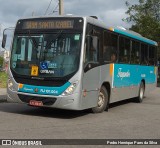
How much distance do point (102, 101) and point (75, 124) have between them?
263 centimetres

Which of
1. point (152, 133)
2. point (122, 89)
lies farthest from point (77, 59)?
point (122, 89)

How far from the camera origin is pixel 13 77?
37.7 feet

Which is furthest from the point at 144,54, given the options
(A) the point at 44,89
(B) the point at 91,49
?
(A) the point at 44,89

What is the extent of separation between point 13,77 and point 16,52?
0.78 m

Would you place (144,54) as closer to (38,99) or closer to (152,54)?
(152,54)

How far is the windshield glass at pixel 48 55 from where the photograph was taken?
10.8m

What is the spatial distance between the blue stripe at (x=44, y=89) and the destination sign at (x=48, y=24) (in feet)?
5.60

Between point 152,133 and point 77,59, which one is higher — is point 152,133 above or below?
below

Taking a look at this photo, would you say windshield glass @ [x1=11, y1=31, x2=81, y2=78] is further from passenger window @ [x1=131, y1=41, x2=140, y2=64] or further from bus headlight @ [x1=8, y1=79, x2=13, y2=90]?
passenger window @ [x1=131, y1=41, x2=140, y2=64]

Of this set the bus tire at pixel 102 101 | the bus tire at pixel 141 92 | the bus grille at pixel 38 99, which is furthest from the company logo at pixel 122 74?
the bus grille at pixel 38 99

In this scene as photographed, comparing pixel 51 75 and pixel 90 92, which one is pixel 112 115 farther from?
pixel 51 75

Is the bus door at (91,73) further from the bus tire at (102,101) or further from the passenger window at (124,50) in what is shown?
the passenger window at (124,50)

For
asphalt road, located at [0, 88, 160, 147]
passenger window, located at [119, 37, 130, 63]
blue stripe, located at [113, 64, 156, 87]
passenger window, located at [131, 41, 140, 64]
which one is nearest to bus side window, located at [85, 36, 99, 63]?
asphalt road, located at [0, 88, 160, 147]

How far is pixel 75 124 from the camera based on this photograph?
10.2m
